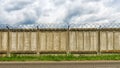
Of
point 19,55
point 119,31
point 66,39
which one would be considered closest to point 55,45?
point 66,39

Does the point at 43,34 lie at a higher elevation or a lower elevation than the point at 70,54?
higher

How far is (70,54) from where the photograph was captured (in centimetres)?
2048

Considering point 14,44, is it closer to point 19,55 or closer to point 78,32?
point 19,55

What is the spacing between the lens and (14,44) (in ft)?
68.0

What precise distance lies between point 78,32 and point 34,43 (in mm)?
3085

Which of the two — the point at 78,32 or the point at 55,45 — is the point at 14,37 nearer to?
the point at 55,45

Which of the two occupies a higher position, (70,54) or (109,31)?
(109,31)

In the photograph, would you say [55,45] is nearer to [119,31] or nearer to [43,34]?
[43,34]

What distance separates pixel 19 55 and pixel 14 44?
83 centimetres

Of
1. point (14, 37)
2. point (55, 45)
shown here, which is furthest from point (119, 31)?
point (14, 37)

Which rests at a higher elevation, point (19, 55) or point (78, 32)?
point (78, 32)

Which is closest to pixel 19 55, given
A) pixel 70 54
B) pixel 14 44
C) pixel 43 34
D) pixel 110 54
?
pixel 14 44

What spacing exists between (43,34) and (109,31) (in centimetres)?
446

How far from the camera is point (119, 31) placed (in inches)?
804
